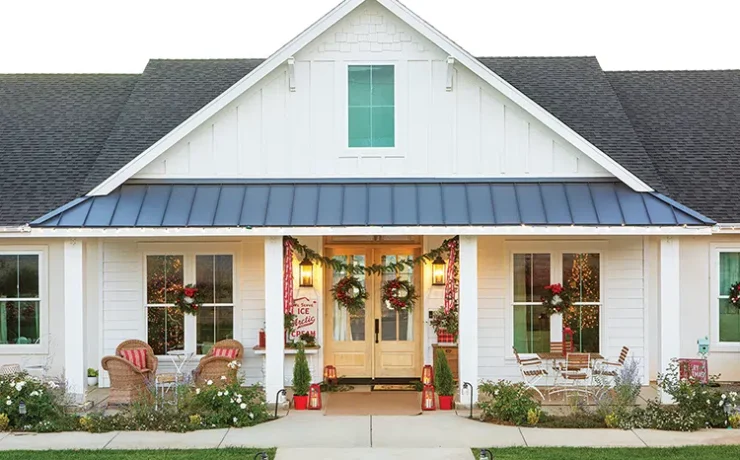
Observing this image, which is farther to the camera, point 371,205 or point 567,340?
point 567,340

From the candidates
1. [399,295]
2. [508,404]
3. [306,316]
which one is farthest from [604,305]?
[306,316]

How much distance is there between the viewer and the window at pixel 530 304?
17.3 metres

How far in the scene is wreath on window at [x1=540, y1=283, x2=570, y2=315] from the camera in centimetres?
1700

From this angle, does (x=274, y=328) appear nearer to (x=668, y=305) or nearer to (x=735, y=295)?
(x=668, y=305)

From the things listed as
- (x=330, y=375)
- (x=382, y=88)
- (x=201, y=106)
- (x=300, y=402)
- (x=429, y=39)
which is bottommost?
(x=300, y=402)

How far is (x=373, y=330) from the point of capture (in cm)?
1806

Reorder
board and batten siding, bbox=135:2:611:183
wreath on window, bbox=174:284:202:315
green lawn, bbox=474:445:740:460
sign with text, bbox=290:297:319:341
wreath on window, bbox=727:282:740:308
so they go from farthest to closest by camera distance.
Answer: sign with text, bbox=290:297:319:341
wreath on window, bbox=727:282:740:308
wreath on window, bbox=174:284:202:315
board and batten siding, bbox=135:2:611:183
green lawn, bbox=474:445:740:460

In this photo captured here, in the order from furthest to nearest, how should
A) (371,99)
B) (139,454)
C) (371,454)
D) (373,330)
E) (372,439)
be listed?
(373,330), (371,99), (372,439), (371,454), (139,454)

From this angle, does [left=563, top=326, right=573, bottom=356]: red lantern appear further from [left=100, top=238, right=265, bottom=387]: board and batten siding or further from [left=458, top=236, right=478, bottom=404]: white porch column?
[left=100, top=238, right=265, bottom=387]: board and batten siding

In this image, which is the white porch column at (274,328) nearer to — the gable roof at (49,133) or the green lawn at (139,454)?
the green lawn at (139,454)

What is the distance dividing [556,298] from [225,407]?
256 inches

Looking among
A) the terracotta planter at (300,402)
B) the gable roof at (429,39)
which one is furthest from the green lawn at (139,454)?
the gable roof at (429,39)

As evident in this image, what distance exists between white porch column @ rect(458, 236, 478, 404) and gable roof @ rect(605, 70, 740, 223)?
492 centimetres

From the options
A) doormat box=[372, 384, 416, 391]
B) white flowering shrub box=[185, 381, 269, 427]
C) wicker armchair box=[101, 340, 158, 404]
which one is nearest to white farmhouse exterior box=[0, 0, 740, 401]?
wicker armchair box=[101, 340, 158, 404]
